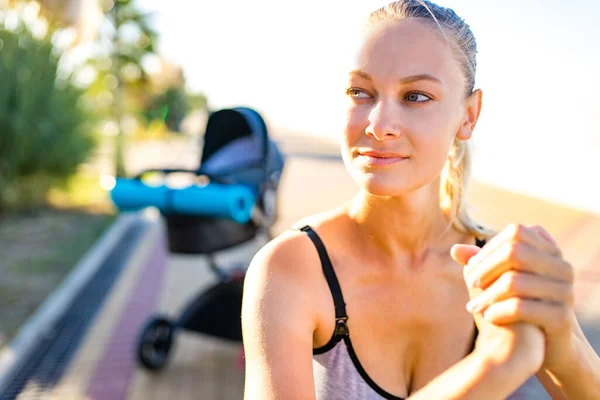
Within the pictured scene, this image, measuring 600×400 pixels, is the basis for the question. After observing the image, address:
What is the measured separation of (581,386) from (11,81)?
884 cm

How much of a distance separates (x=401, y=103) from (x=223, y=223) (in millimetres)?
2160

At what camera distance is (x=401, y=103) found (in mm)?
860

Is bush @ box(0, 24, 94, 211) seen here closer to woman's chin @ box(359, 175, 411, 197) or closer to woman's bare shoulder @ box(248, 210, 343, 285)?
woman's bare shoulder @ box(248, 210, 343, 285)

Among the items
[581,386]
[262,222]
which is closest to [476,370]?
[581,386]

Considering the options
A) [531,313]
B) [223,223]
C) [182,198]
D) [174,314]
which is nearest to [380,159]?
[531,313]

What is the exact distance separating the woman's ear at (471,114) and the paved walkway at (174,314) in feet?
0.71

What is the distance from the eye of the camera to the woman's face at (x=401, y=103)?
847 mm

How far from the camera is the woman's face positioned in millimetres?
847

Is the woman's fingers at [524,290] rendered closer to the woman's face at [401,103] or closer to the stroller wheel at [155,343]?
the woman's face at [401,103]

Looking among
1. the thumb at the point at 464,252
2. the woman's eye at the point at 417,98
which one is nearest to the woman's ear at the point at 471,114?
the woman's eye at the point at 417,98

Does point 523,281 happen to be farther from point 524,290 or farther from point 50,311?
point 50,311

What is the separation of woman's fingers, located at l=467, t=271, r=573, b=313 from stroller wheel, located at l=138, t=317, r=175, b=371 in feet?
9.76

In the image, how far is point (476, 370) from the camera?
73cm

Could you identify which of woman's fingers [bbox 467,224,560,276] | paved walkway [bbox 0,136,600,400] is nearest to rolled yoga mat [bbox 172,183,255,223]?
paved walkway [bbox 0,136,600,400]
